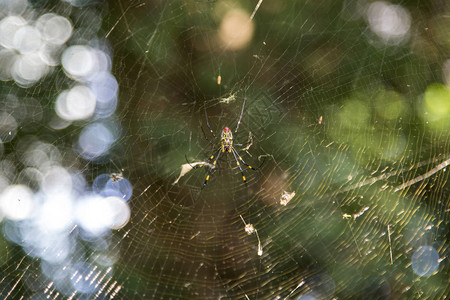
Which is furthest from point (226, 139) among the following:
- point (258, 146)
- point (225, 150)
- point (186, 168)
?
point (186, 168)

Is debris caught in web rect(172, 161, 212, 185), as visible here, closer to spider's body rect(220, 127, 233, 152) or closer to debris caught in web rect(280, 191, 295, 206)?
spider's body rect(220, 127, 233, 152)

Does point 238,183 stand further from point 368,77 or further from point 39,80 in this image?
point 39,80

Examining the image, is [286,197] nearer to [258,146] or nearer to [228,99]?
[258,146]

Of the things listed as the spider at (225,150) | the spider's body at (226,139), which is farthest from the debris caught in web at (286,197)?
the spider's body at (226,139)

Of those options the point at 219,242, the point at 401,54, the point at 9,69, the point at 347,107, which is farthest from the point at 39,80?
the point at 401,54

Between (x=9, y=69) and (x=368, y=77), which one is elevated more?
(x=368, y=77)

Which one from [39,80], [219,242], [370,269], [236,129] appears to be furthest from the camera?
[236,129]

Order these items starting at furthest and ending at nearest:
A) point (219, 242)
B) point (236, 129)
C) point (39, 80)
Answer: point (236, 129), point (39, 80), point (219, 242)

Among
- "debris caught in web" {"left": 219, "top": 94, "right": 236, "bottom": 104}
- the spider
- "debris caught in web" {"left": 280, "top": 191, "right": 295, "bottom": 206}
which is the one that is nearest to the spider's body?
the spider
